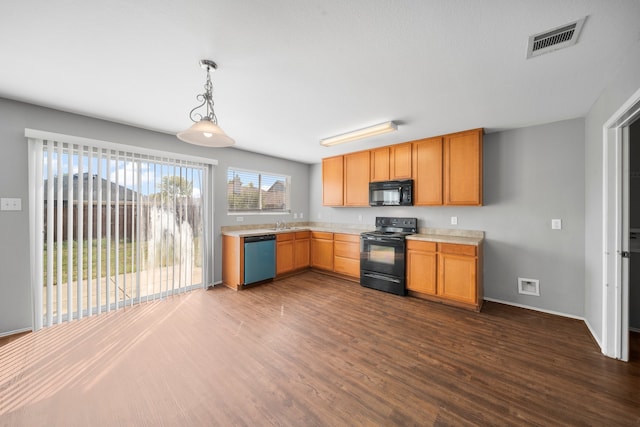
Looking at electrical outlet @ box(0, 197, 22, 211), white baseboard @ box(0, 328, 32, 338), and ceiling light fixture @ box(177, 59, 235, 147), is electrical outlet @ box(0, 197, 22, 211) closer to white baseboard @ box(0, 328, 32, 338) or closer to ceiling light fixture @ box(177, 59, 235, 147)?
white baseboard @ box(0, 328, 32, 338)

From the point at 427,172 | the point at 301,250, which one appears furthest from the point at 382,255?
the point at 301,250

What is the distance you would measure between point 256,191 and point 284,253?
1364mm

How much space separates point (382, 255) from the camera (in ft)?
12.5

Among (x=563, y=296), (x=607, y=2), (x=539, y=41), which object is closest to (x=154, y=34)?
(x=539, y=41)

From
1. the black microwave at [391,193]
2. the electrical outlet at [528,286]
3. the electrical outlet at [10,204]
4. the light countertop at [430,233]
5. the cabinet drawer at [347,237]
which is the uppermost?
the black microwave at [391,193]

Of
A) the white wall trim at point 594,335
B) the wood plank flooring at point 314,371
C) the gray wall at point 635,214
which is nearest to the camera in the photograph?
the wood plank flooring at point 314,371

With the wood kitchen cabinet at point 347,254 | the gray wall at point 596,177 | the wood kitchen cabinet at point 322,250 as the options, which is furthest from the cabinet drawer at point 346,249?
the gray wall at point 596,177

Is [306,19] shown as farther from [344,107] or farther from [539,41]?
[539,41]

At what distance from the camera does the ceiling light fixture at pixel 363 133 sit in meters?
2.97

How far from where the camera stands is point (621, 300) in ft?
6.73

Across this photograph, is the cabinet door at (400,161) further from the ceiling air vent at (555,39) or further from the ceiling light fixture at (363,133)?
the ceiling air vent at (555,39)

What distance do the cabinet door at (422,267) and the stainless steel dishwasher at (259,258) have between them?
2.27 metres

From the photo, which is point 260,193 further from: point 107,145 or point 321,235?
point 107,145

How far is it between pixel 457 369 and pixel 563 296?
6.99 feet
